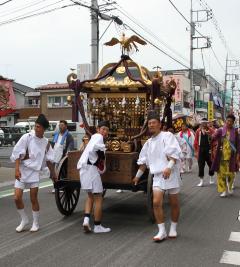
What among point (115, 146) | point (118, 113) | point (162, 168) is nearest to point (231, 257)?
point (162, 168)

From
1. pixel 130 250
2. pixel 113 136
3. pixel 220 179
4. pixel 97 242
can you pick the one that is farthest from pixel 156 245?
pixel 220 179

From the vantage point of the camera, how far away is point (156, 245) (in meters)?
6.18

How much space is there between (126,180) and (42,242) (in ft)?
6.09

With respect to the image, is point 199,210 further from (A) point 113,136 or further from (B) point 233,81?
(B) point 233,81

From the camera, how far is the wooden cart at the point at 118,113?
25.0ft

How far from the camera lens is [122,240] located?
21.2ft

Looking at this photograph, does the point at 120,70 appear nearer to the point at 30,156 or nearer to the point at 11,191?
the point at 30,156

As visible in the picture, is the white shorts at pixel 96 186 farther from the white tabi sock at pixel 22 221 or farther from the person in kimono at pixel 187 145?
the person in kimono at pixel 187 145

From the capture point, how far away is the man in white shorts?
6406 mm

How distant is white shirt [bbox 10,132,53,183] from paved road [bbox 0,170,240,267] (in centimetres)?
87

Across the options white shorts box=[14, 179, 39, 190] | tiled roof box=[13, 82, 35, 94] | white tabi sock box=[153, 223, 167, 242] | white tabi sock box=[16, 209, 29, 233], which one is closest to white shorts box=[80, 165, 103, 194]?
white shorts box=[14, 179, 39, 190]

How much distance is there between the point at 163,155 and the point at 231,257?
5.50ft

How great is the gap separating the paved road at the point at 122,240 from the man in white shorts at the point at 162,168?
1.04 feet

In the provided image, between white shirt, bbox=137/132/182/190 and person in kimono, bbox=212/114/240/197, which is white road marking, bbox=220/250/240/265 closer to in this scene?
white shirt, bbox=137/132/182/190
